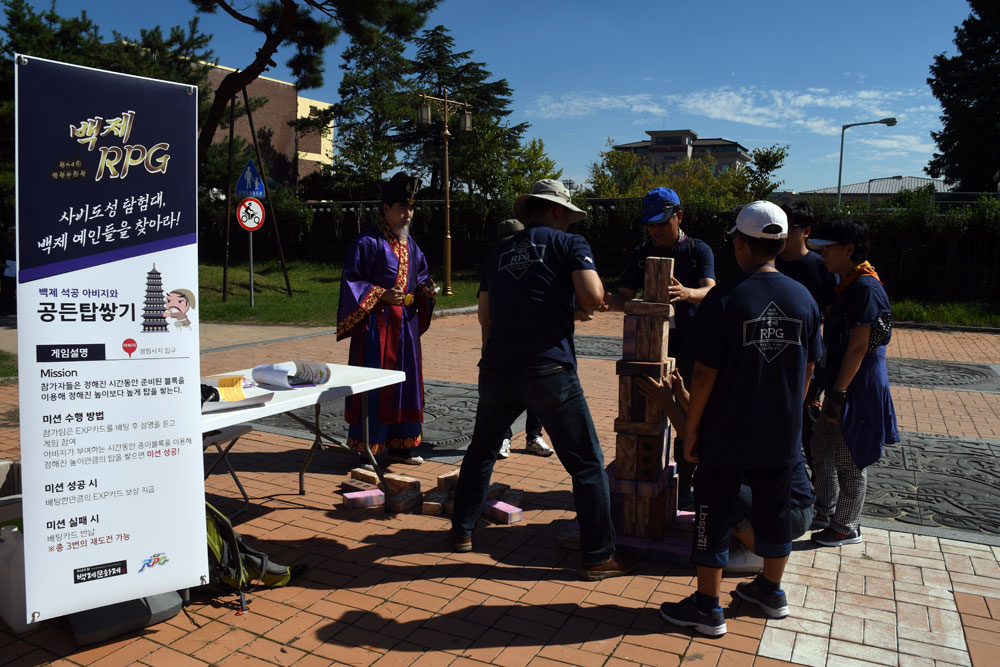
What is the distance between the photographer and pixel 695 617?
3.17m

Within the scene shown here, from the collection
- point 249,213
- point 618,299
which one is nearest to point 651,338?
point 618,299

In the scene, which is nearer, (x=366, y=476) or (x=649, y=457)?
(x=649, y=457)

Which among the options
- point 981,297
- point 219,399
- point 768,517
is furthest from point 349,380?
point 981,297

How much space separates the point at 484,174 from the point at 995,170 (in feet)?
89.4

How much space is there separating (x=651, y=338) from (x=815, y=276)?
4.03ft

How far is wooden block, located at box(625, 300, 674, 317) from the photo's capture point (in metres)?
3.71

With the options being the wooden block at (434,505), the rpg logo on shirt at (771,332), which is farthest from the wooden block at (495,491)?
the rpg logo on shirt at (771,332)

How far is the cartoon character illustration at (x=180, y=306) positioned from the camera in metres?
3.01

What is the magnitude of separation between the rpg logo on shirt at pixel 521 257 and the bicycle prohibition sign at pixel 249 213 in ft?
40.5

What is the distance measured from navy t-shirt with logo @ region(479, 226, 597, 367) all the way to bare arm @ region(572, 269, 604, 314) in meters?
0.03

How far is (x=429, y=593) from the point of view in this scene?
11.7ft

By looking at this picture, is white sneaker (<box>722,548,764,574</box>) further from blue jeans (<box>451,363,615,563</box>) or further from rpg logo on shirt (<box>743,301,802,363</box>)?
rpg logo on shirt (<box>743,301,802,363</box>)

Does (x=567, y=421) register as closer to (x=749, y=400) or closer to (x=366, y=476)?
(x=749, y=400)

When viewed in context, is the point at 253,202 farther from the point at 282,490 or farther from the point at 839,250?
the point at 839,250
